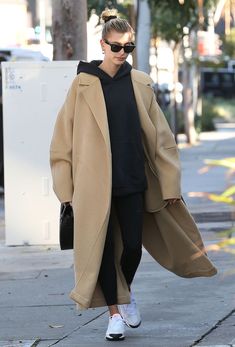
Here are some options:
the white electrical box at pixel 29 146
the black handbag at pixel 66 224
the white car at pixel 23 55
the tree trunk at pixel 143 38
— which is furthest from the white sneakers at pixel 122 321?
the white car at pixel 23 55

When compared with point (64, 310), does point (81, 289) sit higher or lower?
higher

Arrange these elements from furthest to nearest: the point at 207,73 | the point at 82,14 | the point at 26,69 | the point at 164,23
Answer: the point at 207,73, the point at 164,23, the point at 82,14, the point at 26,69

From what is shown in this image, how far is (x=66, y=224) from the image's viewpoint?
5.85 metres

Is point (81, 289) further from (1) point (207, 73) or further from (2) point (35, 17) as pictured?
(1) point (207, 73)

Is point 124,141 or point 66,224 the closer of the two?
point 124,141

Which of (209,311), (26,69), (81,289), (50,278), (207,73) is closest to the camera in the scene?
(81,289)

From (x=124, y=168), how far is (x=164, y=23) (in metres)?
18.9

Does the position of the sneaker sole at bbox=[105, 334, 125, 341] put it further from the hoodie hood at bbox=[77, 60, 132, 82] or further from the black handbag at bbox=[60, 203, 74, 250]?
the hoodie hood at bbox=[77, 60, 132, 82]

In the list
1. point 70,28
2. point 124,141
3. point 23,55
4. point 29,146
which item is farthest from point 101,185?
point 23,55

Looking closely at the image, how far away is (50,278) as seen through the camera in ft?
26.4

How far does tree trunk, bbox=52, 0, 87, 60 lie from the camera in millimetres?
10219

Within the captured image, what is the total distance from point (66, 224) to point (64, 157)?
40 centimetres

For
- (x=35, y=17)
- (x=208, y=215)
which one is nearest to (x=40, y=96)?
(x=208, y=215)

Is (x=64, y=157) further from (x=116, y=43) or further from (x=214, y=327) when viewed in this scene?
(x=214, y=327)
